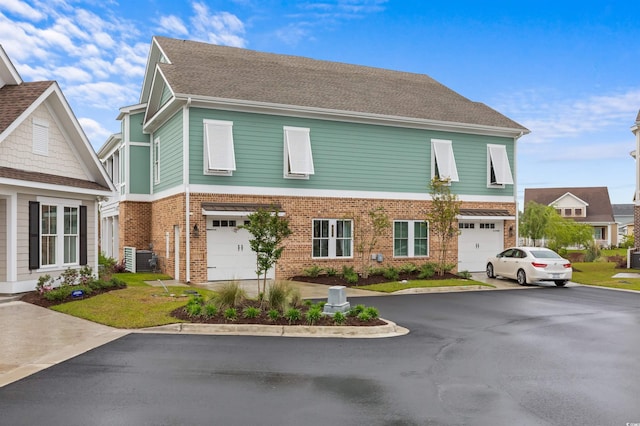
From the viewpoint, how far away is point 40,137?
16.6 m

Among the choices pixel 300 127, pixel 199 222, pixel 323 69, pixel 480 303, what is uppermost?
pixel 323 69

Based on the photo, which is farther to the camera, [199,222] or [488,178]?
[488,178]

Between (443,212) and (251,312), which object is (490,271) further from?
(251,312)

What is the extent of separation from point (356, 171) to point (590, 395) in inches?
675

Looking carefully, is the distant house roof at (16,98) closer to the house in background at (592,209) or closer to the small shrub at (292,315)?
the small shrub at (292,315)

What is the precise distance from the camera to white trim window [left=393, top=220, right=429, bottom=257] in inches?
965

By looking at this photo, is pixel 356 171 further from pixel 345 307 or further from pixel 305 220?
pixel 345 307

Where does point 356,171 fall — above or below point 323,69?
below

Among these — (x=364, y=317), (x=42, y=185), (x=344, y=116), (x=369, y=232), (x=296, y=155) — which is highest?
(x=344, y=116)

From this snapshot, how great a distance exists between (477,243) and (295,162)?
33.5 feet

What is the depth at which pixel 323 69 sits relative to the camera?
28.4 meters

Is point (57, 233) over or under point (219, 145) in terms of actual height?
under

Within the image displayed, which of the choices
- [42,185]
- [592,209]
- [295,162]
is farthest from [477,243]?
[592,209]

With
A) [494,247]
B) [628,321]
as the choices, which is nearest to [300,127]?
[494,247]
